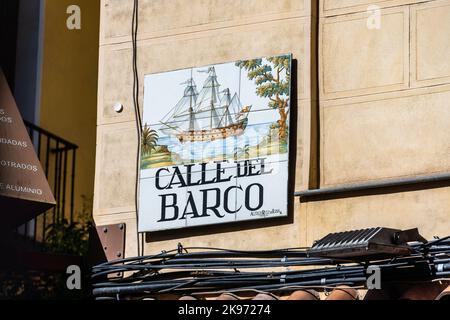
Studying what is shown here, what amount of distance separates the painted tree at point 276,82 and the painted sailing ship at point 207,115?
234 millimetres

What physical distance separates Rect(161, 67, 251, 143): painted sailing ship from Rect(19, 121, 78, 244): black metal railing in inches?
A: 106

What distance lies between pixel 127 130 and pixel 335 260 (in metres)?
2.82

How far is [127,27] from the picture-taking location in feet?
52.1

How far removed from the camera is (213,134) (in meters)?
14.9

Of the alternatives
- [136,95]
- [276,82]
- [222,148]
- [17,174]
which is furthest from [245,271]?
[17,174]

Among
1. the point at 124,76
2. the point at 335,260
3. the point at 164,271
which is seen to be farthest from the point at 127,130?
the point at 335,260

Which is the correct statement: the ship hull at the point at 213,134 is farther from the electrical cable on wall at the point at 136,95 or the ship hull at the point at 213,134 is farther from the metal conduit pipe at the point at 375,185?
the metal conduit pipe at the point at 375,185

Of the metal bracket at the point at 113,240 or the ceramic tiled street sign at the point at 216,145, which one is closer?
the ceramic tiled street sign at the point at 216,145

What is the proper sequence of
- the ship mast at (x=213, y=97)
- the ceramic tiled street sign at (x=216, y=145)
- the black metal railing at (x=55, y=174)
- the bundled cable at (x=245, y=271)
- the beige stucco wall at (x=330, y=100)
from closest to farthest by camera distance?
1. the bundled cable at (x=245, y=271)
2. the beige stucco wall at (x=330, y=100)
3. the ceramic tiled street sign at (x=216, y=145)
4. the ship mast at (x=213, y=97)
5. the black metal railing at (x=55, y=174)

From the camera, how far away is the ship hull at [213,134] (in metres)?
14.8

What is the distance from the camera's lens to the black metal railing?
17500mm

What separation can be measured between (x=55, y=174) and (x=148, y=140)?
261 centimetres

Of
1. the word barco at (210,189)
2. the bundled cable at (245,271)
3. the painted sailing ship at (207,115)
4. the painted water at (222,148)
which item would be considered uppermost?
the painted sailing ship at (207,115)

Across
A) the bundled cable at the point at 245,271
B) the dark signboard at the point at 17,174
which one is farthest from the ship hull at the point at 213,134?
the dark signboard at the point at 17,174
